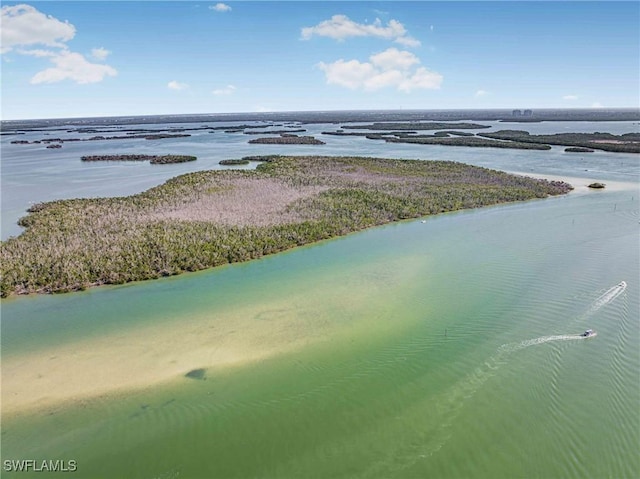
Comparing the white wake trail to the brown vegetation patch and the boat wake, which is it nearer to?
the boat wake

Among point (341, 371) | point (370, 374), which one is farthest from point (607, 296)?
point (341, 371)

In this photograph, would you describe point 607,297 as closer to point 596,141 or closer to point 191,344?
point 191,344

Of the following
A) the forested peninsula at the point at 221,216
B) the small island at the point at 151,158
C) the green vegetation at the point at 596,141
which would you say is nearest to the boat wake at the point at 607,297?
the forested peninsula at the point at 221,216

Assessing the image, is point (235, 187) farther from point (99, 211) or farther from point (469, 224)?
point (469, 224)

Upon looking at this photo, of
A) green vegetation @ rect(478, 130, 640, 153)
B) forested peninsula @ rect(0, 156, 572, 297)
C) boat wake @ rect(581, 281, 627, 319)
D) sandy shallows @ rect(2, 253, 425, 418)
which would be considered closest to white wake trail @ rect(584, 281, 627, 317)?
boat wake @ rect(581, 281, 627, 319)

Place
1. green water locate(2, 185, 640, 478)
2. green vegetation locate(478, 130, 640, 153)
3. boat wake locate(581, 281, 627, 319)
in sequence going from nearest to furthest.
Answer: green water locate(2, 185, 640, 478) < boat wake locate(581, 281, 627, 319) < green vegetation locate(478, 130, 640, 153)

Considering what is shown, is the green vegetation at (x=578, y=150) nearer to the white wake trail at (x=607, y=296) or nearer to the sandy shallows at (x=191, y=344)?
the white wake trail at (x=607, y=296)
